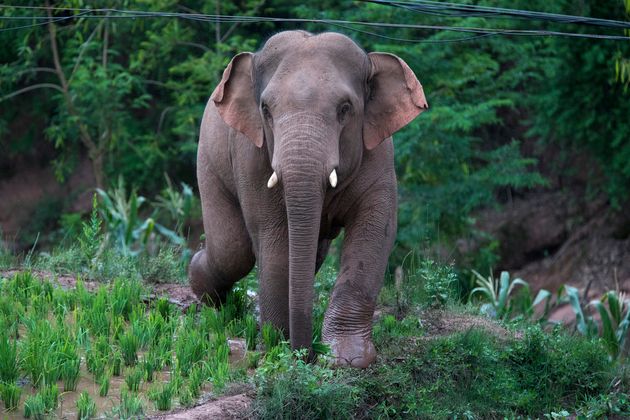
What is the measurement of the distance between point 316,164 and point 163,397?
5.28ft

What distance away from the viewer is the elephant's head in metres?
6.25

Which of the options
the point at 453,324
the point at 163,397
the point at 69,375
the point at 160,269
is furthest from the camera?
the point at 160,269

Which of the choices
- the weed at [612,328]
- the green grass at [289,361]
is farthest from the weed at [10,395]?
the weed at [612,328]

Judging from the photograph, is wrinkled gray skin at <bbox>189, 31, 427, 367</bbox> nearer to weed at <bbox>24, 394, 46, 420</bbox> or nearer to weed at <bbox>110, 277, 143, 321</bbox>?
→ weed at <bbox>110, 277, 143, 321</bbox>

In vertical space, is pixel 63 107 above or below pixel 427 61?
below

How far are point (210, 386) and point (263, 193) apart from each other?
1304 millimetres

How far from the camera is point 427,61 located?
49.2ft

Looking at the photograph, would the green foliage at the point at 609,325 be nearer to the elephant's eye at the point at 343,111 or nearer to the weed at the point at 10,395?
the elephant's eye at the point at 343,111

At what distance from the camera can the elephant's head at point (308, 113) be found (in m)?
6.25

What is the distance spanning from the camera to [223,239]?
26.0ft

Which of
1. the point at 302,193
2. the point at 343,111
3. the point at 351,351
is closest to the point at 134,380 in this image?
the point at 351,351

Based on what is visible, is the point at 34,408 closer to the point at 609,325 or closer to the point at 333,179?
the point at 333,179

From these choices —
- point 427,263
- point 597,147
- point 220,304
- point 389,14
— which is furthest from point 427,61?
point 220,304

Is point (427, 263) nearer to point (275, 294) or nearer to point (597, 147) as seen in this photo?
point (275, 294)
